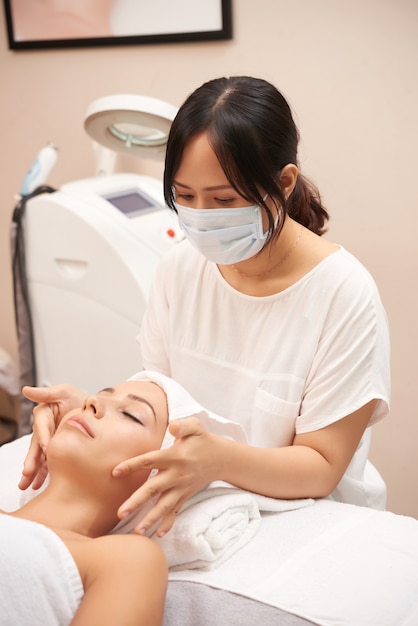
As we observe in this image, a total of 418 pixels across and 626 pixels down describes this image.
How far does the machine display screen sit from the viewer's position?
2365 mm

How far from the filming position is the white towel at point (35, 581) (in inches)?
42.7

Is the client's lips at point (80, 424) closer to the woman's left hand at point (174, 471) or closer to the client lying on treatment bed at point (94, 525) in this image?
the client lying on treatment bed at point (94, 525)

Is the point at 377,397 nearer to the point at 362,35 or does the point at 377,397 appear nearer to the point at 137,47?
the point at 362,35

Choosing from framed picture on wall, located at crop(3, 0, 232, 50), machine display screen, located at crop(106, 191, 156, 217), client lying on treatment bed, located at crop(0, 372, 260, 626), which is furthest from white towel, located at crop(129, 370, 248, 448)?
framed picture on wall, located at crop(3, 0, 232, 50)

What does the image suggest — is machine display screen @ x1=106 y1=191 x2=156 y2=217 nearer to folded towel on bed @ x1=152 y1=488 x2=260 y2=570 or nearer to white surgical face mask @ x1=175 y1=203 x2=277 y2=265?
white surgical face mask @ x1=175 y1=203 x2=277 y2=265

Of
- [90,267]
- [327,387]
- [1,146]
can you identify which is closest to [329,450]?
[327,387]

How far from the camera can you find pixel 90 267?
2277 mm

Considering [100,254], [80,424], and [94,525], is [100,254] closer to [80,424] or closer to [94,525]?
[80,424]

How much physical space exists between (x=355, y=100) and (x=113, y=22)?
903 millimetres

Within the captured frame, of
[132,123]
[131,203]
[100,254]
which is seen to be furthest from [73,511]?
[131,203]

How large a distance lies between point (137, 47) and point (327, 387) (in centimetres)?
173

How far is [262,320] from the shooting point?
154cm

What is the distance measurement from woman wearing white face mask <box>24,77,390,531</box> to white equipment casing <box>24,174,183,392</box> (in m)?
0.59

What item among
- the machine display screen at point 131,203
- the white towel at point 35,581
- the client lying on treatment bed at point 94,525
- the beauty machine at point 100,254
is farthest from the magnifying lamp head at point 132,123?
the white towel at point 35,581
